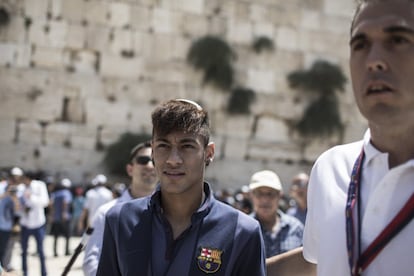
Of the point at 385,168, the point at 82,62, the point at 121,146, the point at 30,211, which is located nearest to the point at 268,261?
the point at 385,168

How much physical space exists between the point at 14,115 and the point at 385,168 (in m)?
12.6

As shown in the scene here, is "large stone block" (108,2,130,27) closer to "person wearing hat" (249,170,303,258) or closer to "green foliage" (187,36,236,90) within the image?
"green foliage" (187,36,236,90)

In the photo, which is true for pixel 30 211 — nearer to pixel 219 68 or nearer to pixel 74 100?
pixel 74 100

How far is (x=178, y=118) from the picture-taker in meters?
2.03

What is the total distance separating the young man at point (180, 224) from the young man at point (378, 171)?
1.65 feet

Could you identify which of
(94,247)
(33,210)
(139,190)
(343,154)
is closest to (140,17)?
(33,210)

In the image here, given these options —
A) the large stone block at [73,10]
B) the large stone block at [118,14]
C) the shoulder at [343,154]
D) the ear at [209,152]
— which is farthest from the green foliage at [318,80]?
the shoulder at [343,154]

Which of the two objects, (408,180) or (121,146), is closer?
(408,180)

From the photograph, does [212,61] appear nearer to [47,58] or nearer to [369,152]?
[47,58]

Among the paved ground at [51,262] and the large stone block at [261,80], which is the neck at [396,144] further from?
the large stone block at [261,80]

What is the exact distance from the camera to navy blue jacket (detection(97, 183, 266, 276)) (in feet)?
5.98

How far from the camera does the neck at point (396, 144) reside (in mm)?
1277

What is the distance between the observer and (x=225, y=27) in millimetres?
14453

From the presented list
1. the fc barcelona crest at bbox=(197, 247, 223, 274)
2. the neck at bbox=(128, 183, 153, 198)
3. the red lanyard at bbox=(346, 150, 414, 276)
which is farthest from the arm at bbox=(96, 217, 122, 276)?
the neck at bbox=(128, 183, 153, 198)
